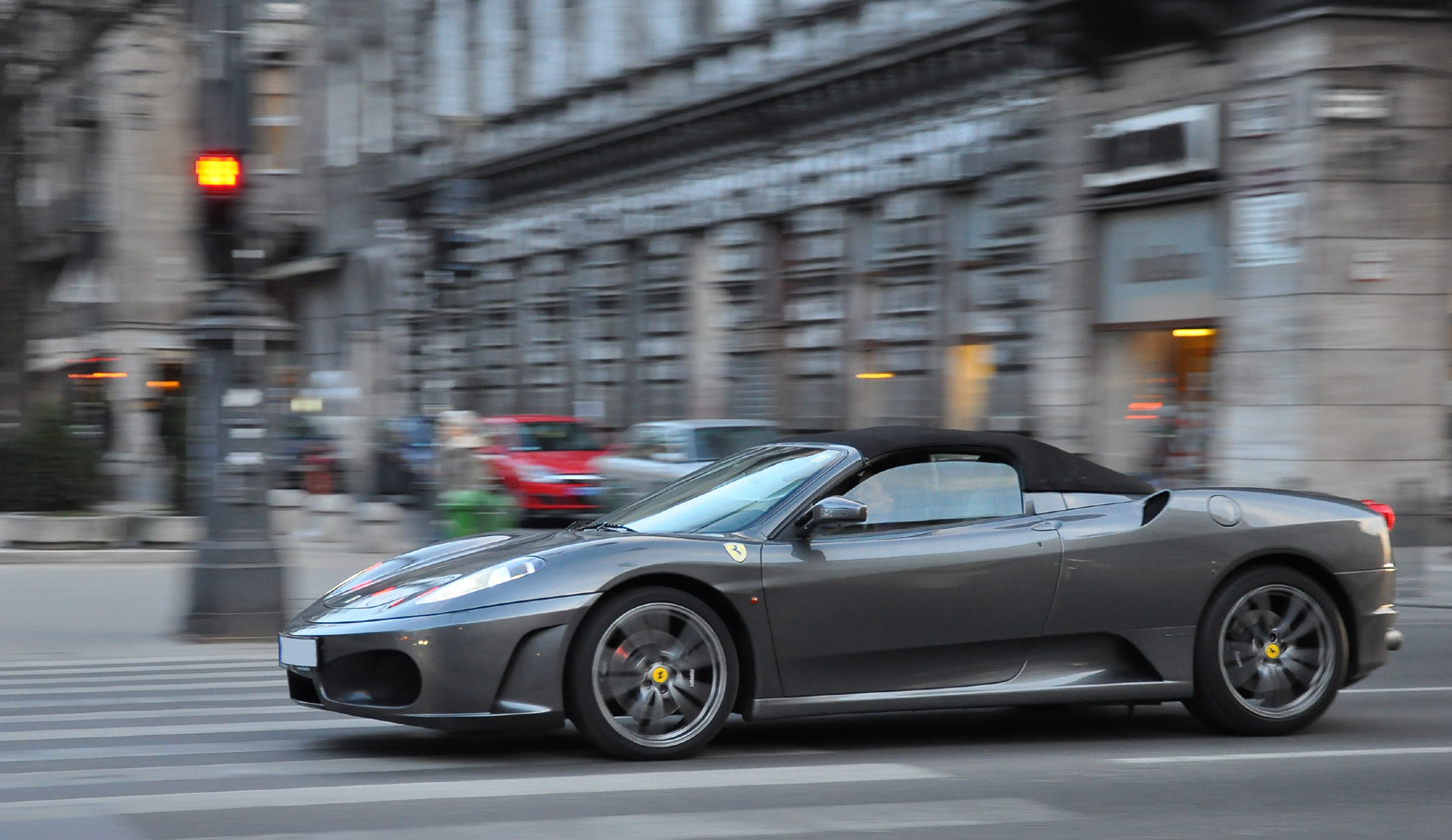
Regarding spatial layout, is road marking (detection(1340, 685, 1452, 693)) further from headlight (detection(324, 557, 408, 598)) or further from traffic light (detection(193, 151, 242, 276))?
traffic light (detection(193, 151, 242, 276))

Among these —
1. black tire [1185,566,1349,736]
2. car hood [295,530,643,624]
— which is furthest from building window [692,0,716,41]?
car hood [295,530,643,624]

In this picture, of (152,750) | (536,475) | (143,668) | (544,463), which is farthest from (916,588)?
(544,463)

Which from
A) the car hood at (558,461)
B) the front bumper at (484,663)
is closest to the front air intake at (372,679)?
the front bumper at (484,663)

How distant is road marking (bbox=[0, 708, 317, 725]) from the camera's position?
7590 millimetres

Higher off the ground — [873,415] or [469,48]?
[469,48]

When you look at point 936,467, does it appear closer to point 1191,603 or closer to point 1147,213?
point 1191,603

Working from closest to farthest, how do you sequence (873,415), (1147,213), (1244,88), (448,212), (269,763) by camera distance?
(269,763) < (448,212) < (1244,88) < (1147,213) < (873,415)

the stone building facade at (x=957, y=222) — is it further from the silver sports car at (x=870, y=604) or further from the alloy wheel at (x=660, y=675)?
the alloy wheel at (x=660, y=675)

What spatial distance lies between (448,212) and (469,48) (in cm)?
2165

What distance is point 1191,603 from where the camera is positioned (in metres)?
7.00

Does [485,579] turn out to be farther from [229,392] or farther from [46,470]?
[46,470]

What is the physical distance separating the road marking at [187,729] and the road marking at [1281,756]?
9.76ft

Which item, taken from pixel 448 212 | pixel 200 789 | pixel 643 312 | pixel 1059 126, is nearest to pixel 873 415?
pixel 1059 126

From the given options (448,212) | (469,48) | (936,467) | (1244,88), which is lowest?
(936,467)
